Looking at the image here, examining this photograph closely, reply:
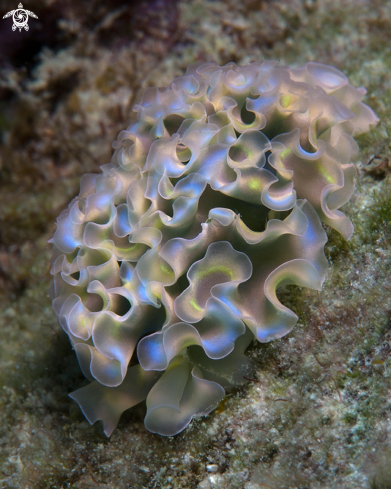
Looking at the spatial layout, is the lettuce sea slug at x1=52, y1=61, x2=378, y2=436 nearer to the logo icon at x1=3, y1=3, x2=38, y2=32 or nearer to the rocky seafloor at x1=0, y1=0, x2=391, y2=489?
the rocky seafloor at x1=0, y1=0, x2=391, y2=489

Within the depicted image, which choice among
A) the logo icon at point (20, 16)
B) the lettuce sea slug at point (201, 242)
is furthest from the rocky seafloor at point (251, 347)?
the lettuce sea slug at point (201, 242)

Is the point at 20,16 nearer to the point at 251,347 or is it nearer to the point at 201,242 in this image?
the point at 201,242

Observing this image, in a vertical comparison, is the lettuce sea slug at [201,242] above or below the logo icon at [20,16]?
below

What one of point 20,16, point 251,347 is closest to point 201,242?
point 251,347

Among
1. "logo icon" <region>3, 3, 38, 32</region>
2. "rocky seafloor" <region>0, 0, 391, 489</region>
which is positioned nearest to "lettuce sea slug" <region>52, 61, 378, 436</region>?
"rocky seafloor" <region>0, 0, 391, 489</region>

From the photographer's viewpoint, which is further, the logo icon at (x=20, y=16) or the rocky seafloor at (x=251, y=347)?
the logo icon at (x=20, y=16)

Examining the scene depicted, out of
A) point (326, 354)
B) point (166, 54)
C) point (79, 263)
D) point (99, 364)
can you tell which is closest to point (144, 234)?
point (79, 263)

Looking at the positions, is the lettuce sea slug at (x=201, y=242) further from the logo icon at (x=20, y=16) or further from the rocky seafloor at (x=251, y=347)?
the logo icon at (x=20, y=16)
